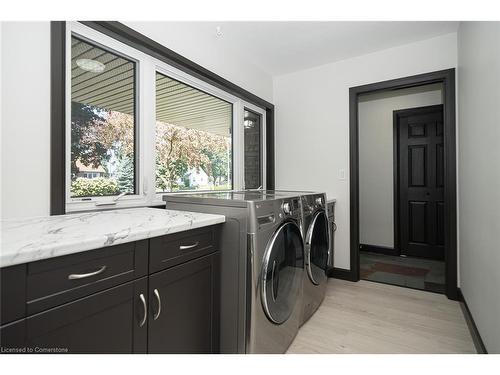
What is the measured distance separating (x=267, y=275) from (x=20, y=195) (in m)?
1.25

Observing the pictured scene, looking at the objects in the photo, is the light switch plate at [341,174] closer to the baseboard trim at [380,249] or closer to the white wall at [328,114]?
the white wall at [328,114]

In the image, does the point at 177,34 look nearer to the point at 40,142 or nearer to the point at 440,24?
the point at 40,142

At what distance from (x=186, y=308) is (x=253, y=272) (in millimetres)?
356

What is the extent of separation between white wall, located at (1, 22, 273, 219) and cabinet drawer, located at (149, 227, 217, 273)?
0.69m

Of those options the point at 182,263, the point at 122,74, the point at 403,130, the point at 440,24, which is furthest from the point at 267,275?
the point at 403,130

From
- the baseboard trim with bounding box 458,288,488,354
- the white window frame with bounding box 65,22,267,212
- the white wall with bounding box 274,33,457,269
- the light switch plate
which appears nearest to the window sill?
the white window frame with bounding box 65,22,267,212

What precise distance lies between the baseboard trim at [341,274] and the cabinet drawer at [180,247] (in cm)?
188

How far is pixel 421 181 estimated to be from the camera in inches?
144

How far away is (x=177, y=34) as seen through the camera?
2.02m

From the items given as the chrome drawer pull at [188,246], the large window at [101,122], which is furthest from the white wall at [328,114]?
the chrome drawer pull at [188,246]

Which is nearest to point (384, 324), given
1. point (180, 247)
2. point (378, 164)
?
→ point (180, 247)

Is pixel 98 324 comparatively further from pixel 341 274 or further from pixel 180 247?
pixel 341 274

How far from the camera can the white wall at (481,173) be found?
132cm

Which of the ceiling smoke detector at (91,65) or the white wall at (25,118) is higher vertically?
the ceiling smoke detector at (91,65)
